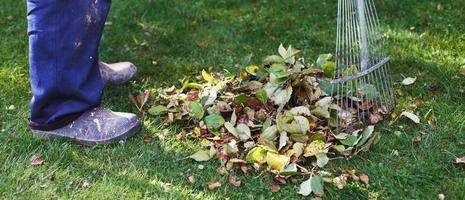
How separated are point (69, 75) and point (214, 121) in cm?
73

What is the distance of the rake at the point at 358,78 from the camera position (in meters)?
2.86

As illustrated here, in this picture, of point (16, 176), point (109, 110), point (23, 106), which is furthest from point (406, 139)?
point (23, 106)

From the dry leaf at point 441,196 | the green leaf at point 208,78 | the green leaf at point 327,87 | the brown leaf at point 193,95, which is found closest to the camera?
the dry leaf at point 441,196

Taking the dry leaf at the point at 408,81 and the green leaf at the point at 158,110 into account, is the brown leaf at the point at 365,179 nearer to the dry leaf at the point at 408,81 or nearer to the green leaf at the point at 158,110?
the dry leaf at the point at 408,81

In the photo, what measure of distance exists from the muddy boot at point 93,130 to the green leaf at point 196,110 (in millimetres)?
310

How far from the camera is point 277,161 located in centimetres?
264

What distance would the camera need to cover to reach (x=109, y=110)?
299 cm

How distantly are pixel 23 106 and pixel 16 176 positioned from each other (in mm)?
680

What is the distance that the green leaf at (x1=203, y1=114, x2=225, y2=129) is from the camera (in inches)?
115

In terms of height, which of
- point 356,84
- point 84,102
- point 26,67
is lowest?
point 26,67

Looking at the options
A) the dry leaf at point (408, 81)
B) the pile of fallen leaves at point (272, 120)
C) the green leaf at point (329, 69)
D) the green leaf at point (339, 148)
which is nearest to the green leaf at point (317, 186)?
the pile of fallen leaves at point (272, 120)

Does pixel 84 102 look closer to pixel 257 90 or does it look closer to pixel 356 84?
pixel 257 90

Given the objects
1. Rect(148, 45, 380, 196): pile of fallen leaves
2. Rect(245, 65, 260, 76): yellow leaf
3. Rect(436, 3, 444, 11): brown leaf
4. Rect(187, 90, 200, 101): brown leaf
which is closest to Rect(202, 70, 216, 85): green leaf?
Rect(148, 45, 380, 196): pile of fallen leaves

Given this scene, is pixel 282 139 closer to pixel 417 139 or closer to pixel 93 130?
pixel 417 139
